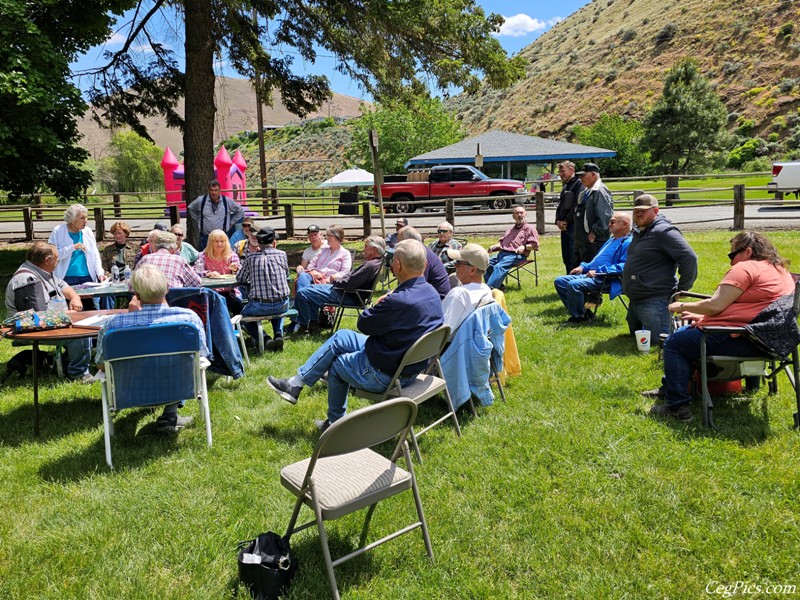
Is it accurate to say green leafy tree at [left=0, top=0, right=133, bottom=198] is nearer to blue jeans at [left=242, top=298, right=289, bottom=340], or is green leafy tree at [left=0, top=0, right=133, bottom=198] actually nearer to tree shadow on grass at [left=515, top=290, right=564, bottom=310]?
blue jeans at [left=242, top=298, right=289, bottom=340]

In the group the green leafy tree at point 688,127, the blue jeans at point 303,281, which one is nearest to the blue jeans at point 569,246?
the blue jeans at point 303,281

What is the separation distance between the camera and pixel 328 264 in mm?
7520

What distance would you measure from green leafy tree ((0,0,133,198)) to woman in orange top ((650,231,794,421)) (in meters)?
9.46

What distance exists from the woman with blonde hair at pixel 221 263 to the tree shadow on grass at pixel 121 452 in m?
2.63

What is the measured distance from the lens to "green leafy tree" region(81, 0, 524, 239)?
10.9 m

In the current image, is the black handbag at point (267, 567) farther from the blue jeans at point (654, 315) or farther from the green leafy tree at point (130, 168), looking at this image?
the green leafy tree at point (130, 168)

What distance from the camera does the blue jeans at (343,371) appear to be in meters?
3.85

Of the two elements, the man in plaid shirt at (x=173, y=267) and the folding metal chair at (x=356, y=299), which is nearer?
the man in plaid shirt at (x=173, y=267)

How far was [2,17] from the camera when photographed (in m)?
9.33

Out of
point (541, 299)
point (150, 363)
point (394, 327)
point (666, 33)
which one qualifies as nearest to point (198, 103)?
point (541, 299)

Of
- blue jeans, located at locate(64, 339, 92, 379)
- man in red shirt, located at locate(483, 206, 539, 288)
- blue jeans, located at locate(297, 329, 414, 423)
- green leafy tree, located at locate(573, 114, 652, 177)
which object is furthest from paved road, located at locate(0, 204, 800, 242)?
green leafy tree, located at locate(573, 114, 652, 177)

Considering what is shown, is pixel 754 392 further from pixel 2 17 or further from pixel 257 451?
pixel 2 17

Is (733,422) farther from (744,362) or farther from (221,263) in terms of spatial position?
(221,263)

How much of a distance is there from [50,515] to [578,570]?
2.66 m
